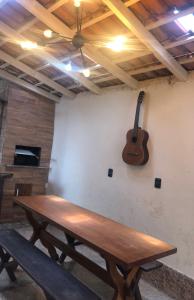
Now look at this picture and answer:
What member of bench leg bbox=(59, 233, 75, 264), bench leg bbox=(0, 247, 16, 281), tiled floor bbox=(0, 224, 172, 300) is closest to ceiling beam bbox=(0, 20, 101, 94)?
bench leg bbox=(59, 233, 75, 264)

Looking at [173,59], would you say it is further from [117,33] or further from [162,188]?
[162,188]

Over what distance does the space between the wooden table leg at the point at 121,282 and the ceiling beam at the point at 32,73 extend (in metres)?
2.99

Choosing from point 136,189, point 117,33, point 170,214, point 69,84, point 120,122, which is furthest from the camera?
point 69,84

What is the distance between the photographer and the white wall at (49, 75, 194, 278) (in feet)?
9.57

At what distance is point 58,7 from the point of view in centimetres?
255

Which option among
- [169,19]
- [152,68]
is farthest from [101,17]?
[152,68]

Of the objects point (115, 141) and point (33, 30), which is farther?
point (115, 141)

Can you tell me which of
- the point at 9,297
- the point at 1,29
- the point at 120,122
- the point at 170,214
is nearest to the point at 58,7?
the point at 1,29

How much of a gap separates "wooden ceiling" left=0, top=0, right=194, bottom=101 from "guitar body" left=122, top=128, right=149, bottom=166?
2.19 ft

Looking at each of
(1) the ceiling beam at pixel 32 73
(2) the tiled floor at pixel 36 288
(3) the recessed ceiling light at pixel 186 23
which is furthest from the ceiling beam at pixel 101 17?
(2) the tiled floor at pixel 36 288

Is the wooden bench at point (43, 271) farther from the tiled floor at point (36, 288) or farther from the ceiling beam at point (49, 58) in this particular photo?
the ceiling beam at point (49, 58)

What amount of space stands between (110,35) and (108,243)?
1.95m

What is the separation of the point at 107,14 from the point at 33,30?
3.28ft

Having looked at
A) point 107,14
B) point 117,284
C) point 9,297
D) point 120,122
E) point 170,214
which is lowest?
point 9,297
